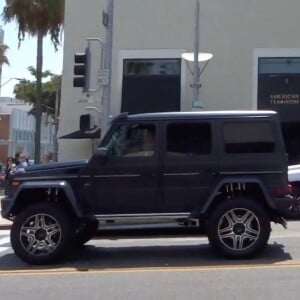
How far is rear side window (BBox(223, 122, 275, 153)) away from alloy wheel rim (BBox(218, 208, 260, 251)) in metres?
0.91

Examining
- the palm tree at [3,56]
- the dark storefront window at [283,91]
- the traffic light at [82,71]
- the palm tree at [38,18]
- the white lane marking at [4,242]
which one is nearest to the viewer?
the white lane marking at [4,242]

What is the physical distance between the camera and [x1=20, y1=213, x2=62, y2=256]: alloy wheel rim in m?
10.7

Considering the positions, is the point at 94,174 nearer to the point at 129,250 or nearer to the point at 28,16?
the point at 129,250

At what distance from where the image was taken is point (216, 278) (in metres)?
9.21

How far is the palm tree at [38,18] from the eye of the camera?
34125 mm

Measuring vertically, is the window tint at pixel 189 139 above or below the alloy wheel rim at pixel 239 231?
above

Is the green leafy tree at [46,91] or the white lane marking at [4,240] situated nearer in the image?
the white lane marking at [4,240]

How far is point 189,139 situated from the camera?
1073 centimetres

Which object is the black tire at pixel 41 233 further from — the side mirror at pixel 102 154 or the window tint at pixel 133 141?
the window tint at pixel 133 141

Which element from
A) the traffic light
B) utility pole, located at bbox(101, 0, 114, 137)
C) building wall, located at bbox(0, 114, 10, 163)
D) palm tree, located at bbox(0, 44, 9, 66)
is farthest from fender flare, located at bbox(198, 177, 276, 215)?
building wall, located at bbox(0, 114, 10, 163)

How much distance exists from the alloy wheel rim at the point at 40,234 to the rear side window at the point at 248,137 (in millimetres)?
2686

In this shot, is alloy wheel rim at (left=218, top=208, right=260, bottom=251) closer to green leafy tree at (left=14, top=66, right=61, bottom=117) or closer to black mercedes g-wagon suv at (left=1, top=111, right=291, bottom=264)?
black mercedes g-wagon suv at (left=1, top=111, right=291, bottom=264)

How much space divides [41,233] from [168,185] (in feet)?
6.36

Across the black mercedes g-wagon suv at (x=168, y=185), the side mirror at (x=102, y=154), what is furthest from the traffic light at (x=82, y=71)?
the side mirror at (x=102, y=154)
